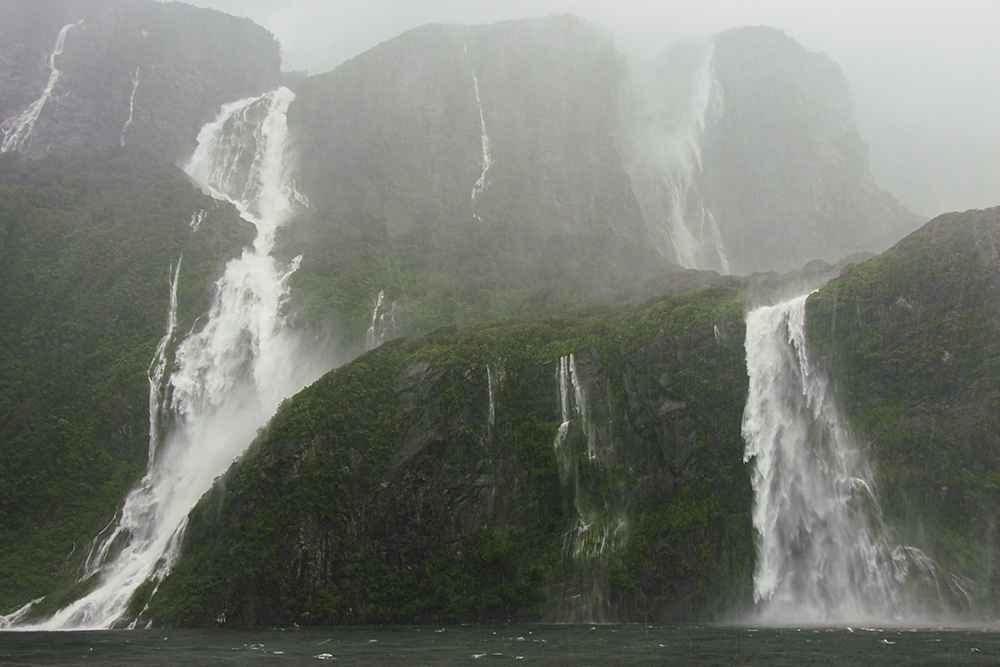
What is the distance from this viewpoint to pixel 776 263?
277ft

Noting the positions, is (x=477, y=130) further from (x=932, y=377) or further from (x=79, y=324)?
(x=932, y=377)

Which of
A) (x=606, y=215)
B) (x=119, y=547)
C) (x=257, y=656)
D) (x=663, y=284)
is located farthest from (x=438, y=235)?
(x=257, y=656)

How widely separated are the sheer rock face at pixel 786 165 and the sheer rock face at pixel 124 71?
62.1 m

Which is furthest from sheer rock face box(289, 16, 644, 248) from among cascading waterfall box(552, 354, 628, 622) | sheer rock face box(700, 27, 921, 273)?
cascading waterfall box(552, 354, 628, 622)

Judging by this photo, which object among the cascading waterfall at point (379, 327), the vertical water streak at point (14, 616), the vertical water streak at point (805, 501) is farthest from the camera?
the cascading waterfall at point (379, 327)

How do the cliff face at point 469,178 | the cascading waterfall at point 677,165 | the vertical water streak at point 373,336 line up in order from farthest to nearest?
the cascading waterfall at point 677,165 → the cliff face at point 469,178 → the vertical water streak at point 373,336

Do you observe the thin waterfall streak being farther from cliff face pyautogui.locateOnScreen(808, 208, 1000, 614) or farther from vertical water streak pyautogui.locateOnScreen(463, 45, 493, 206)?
cliff face pyautogui.locateOnScreen(808, 208, 1000, 614)

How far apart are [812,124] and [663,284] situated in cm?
4447

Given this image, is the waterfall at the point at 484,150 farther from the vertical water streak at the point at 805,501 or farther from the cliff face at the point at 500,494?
the vertical water streak at the point at 805,501

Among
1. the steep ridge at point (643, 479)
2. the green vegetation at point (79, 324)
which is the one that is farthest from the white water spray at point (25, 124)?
the steep ridge at point (643, 479)

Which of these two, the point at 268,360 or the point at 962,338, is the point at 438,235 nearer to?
the point at 268,360

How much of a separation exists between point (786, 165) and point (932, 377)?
59211 millimetres

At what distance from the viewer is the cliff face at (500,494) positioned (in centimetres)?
3834

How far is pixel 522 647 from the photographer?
2567cm
